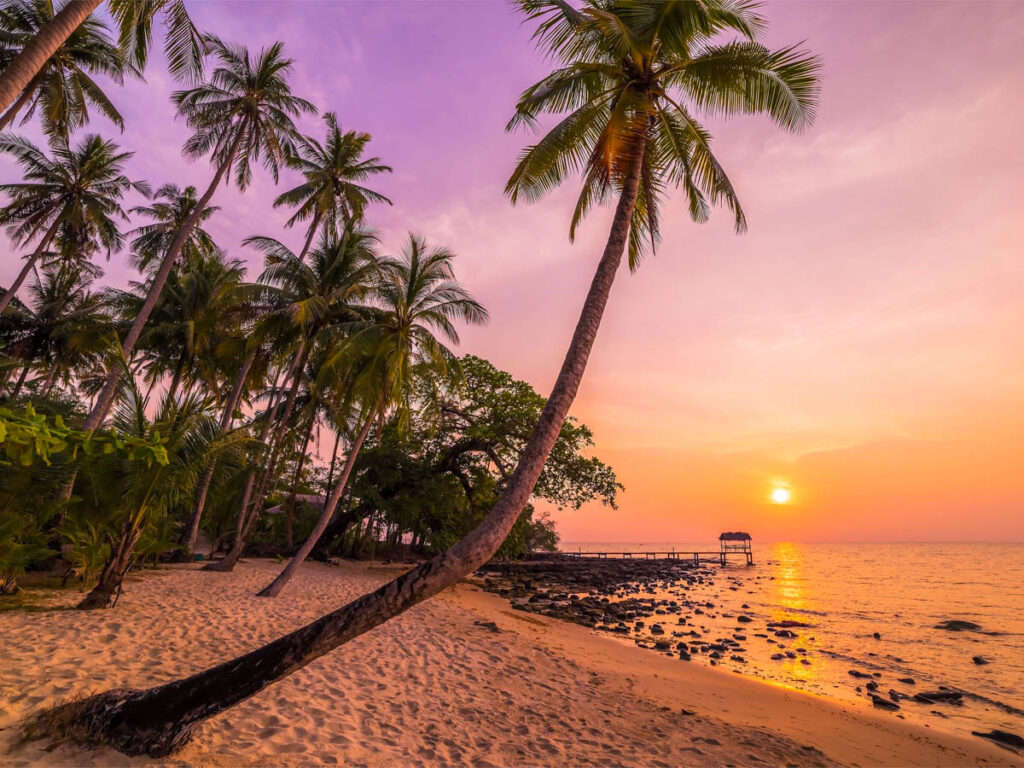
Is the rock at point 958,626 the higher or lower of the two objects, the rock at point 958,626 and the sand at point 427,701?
the lower

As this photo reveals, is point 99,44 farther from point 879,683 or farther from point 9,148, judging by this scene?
point 879,683

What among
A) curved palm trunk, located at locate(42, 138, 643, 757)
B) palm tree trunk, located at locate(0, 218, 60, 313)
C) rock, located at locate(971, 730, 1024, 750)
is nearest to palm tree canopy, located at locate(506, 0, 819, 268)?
curved palm trunk, located at locate(42, 138, 643, 757)

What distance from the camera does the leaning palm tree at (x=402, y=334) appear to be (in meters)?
12.5

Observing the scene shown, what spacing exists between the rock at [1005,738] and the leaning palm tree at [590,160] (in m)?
9.60

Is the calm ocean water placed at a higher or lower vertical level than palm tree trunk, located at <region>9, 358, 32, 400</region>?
lower

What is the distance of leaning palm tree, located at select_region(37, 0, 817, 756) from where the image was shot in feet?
11.5

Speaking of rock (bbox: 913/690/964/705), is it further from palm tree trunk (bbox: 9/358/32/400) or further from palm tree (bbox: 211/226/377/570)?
palm tree trunk (bbox: 9/358/32/400)

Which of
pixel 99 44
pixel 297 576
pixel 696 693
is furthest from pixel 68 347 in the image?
pixel 696 693

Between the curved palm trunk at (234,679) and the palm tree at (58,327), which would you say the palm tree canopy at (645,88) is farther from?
the palm tree at (58,327)

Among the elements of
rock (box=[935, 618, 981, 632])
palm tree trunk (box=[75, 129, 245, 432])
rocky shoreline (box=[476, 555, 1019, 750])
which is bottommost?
rocky shoreline (box=[476, 555, 1019, 750])

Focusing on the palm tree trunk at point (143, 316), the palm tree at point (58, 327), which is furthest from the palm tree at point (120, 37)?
the palm tree at point (58, 327)

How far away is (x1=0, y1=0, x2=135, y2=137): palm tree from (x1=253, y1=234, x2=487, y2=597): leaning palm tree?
31.1 ft

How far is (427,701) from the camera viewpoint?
556 centimetres

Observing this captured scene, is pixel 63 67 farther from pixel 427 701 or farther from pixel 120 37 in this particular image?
pixel 427 701
